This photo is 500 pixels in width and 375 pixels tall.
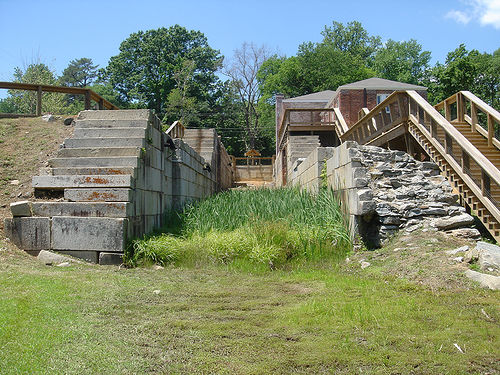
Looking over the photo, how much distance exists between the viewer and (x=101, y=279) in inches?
207

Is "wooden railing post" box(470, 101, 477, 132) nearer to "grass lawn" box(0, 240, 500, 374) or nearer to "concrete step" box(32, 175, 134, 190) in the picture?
"grass lawn" box(0, 240, 500, 374)

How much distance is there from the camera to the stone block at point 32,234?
22.0ft

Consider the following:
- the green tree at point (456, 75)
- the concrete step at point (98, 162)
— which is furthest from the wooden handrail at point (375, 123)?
the green tree at point (456, 75)

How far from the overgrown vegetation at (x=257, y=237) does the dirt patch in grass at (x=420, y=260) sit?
0.68 meters

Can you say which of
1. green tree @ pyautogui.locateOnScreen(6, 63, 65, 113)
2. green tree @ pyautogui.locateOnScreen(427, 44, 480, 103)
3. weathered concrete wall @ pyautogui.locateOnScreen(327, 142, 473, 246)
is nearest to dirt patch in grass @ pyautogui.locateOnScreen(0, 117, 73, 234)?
weathered concrete wall @ pyautogui.locateOnScreen(327, 142, 473, 246)

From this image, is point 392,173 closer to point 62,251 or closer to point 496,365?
point 496,365

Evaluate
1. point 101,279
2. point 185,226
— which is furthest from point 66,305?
point 185,226

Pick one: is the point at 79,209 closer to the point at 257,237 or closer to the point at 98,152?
the point at 98,152

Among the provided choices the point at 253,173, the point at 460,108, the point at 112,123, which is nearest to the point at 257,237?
the point at 112,123

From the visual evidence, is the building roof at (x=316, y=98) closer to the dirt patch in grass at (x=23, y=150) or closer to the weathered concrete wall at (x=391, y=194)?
the dirt patch in grass at (x=23, y=150)

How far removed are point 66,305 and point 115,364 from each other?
1.47 m

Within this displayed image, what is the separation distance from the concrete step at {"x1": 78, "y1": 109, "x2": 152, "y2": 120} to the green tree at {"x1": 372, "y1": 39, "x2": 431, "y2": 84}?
4604cm

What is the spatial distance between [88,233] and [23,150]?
4.48 meters

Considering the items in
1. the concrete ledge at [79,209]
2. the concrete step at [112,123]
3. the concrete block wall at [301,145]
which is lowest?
the concrete ledge at [79,209]
